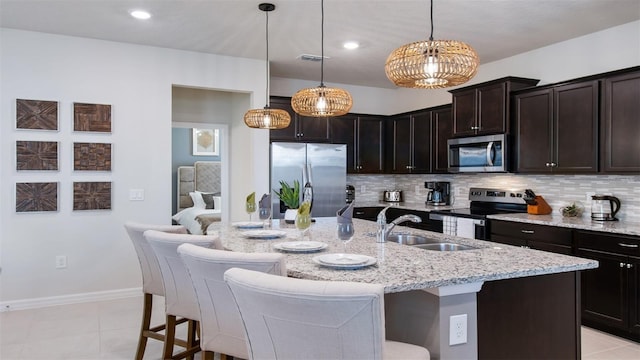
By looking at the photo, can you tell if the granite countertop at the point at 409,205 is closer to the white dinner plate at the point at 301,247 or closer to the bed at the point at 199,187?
the bed at the point at 199,187

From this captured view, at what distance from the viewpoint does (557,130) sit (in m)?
4.38

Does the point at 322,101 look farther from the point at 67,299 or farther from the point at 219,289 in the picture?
the point at 67,299

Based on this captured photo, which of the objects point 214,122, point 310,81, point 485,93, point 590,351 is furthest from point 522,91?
point 214,122

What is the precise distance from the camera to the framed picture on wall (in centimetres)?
884

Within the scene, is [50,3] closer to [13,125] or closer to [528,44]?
[13,125]

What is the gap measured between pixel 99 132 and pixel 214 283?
11.2 ft

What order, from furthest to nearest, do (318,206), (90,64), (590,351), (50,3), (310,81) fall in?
(310,81) → (318,206) → (90,64) → (50,3) → (590,351)

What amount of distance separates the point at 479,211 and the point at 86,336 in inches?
157

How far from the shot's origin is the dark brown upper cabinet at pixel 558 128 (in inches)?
162

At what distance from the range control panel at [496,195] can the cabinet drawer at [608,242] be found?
1274 mm

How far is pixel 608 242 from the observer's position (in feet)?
12.0

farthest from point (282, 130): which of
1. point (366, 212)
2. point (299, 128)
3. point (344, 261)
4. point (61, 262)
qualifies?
point (344, 261)

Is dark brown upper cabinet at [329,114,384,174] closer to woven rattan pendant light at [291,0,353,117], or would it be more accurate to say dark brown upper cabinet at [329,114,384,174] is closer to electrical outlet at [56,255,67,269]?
woven rattan pendant light at [291,0,353,117]

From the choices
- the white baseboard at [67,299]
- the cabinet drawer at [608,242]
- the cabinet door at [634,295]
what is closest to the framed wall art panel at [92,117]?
the white baseboard at [67,299]
